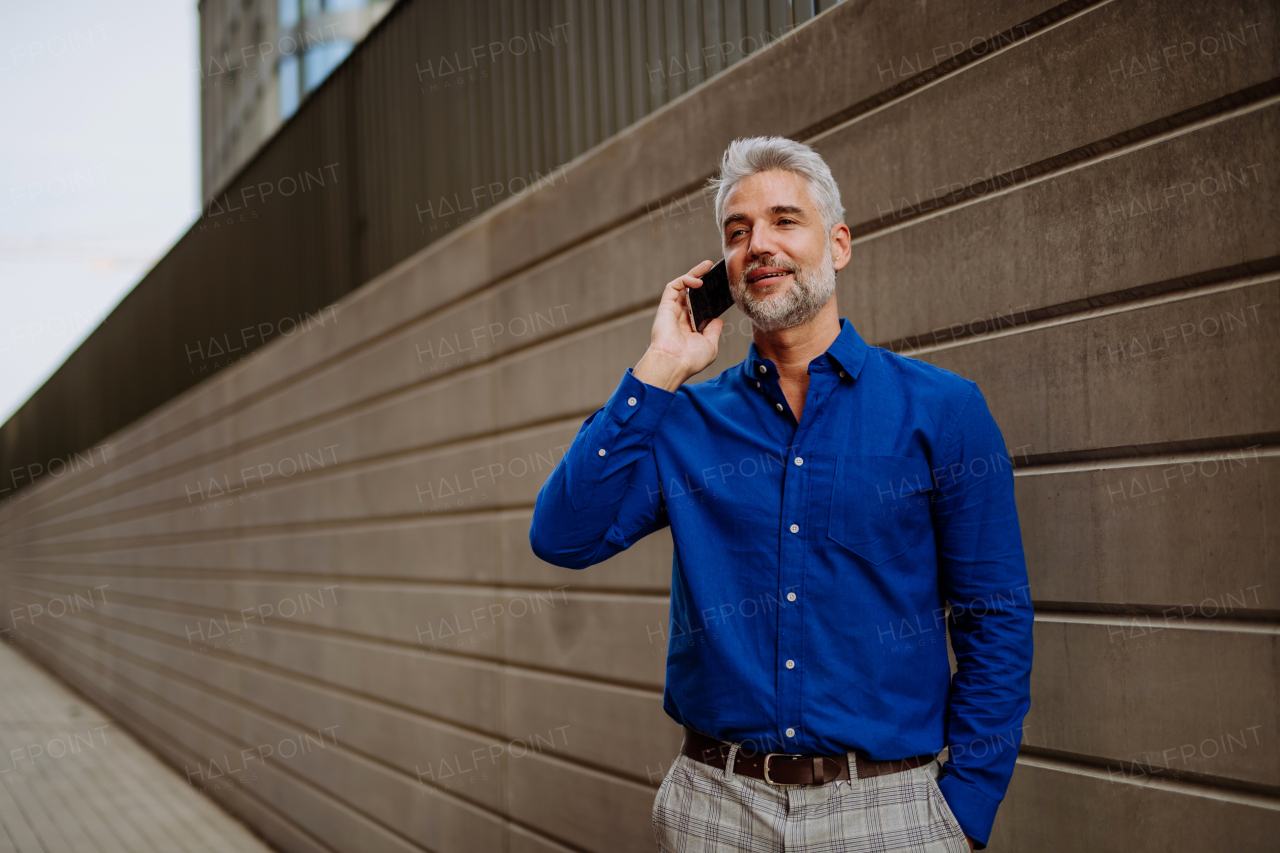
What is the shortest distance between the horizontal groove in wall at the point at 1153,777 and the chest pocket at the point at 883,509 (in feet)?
2.47

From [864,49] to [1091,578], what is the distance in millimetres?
1610

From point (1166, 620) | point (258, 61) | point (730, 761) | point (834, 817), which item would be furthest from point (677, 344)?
point (258, 61)

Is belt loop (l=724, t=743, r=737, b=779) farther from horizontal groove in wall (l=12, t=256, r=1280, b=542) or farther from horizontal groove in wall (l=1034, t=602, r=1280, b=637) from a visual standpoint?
A: horizontal groove in wall (l=12, t=256, r=1280, b=542)

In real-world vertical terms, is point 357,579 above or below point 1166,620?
below

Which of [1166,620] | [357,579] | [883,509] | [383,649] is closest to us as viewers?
[883,509]

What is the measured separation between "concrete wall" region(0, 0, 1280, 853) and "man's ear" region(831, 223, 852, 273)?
448 millimetres

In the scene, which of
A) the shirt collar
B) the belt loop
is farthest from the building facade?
the belt loop

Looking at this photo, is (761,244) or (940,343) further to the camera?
(940,343)

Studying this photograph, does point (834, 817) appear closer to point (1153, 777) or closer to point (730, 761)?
point (730, 761)

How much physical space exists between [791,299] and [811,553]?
0.56 m

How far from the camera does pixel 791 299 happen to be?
6.69ft

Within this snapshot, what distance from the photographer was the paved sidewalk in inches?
260

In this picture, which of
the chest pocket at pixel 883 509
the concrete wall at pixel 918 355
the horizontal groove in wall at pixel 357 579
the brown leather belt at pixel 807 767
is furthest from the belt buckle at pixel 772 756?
the horizontal groove in wall at pixel 357 579

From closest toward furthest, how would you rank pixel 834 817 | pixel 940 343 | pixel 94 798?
pixel 834 817 → pixel 940 343 → pixel 94 798
